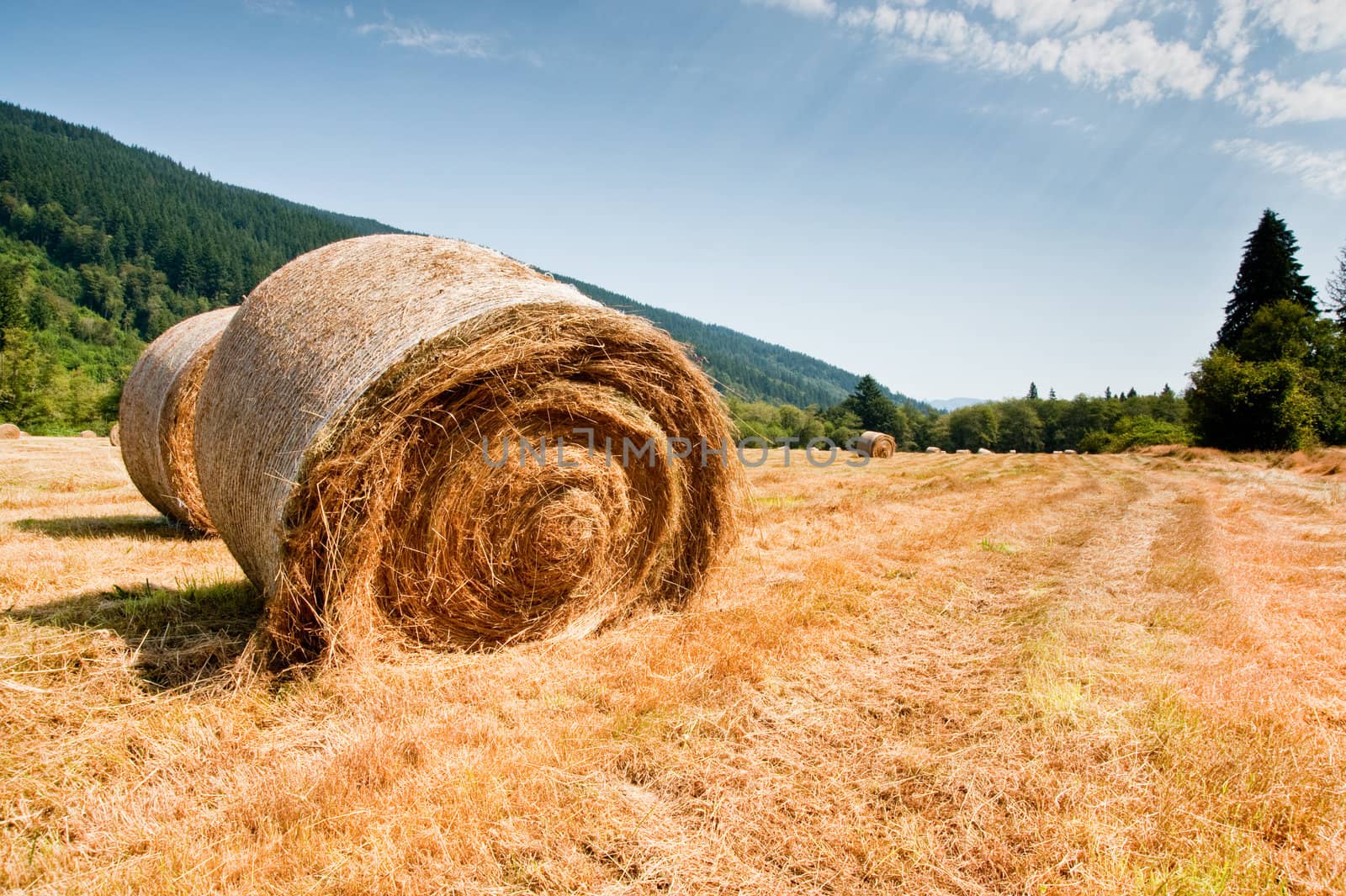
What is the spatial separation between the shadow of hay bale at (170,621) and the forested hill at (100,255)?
42909 mm

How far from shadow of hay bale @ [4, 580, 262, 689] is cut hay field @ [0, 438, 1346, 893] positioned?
0.02 meters

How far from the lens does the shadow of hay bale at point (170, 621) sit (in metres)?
3.60

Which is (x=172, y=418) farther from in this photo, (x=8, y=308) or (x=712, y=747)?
(x=8, y=308)

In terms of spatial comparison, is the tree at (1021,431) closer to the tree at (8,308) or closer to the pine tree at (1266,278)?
the pine tree at (1266,278)

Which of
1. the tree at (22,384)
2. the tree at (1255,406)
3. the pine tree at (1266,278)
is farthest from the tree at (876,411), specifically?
the tree at (22,384)

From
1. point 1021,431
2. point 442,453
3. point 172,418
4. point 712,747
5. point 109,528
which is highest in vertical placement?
point 1021,431

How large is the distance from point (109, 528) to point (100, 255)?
123639 mm

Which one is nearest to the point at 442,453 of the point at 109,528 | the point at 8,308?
the point at 109,528

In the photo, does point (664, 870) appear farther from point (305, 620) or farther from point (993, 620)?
point (993, 620)

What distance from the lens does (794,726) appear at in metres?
3.22

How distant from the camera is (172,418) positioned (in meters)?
6.90

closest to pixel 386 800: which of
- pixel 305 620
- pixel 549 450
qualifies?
pixel 305 620

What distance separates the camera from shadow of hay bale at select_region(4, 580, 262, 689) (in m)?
3.60

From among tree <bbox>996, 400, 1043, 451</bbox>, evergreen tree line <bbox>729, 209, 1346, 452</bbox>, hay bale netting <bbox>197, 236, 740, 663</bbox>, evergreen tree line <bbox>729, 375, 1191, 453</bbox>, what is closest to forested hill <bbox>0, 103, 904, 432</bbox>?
evergreen tree line <bbox>729, 375, 1191, 453</bbox>
